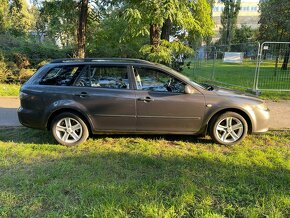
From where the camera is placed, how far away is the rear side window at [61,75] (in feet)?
18.7

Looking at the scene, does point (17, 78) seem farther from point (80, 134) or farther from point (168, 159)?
point (168, 159)

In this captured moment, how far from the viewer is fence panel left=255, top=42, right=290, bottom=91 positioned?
11539 millimetres

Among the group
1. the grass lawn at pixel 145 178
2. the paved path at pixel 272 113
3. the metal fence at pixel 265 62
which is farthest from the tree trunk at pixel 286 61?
the grass lawn at pixel 145 178

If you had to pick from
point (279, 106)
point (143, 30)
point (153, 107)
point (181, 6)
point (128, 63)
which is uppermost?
point (181, 6)

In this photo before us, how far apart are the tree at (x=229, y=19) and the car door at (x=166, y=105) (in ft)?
199

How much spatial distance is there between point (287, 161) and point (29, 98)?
471 cm

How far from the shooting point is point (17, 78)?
43.1 feet

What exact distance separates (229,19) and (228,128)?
6394 centimetres

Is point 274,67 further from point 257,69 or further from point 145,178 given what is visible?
point 145,178

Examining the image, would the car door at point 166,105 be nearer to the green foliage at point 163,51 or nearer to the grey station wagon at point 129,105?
the grey station wagon at point 129,105

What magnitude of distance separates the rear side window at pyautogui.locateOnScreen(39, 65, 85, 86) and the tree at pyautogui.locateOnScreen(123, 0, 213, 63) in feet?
12.3

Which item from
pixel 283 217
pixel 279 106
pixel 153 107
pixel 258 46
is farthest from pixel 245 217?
pixel 258 46

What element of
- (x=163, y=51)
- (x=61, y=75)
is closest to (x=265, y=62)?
(x=163, y=51)

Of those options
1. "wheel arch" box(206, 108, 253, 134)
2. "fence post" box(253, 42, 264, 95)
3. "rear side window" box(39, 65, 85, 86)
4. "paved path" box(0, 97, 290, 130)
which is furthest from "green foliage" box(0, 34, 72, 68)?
"wheel arch" box(206, 108, 253, 134)
